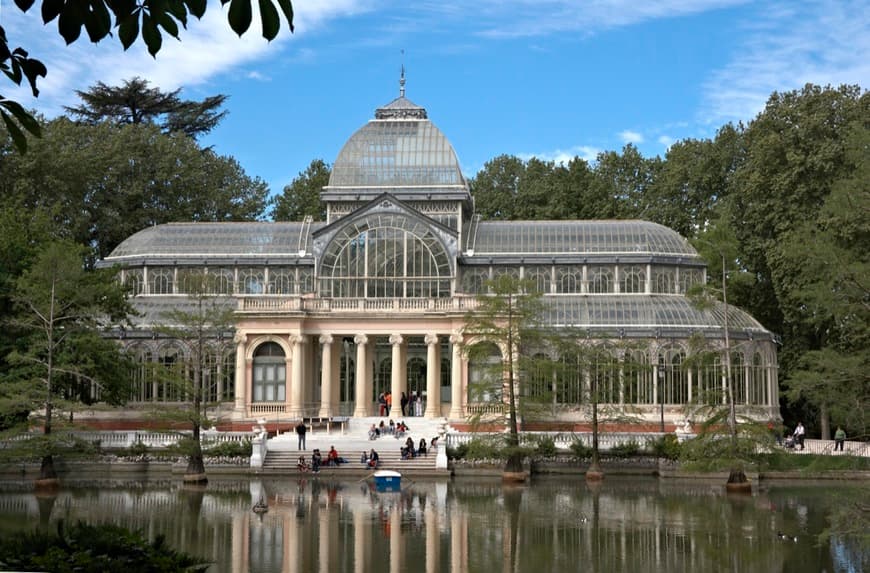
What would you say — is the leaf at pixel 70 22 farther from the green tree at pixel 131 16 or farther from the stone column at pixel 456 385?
the stone column at pixel 456 385

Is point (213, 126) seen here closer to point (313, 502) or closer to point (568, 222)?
point (568, 222)

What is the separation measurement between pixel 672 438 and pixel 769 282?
23.2 meters

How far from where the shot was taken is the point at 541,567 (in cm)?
2627

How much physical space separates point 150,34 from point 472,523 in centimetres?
2765

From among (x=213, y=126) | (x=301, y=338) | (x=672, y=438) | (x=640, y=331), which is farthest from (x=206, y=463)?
(x=213, y=126)

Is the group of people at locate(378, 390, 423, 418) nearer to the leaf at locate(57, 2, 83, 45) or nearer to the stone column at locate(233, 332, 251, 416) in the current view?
the stone column at locate(233, 332, 251, 416)

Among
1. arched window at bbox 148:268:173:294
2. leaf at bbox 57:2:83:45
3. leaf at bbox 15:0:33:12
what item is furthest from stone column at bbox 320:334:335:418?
leaf at bbox 15:0:33:12

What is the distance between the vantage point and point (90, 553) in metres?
12.8

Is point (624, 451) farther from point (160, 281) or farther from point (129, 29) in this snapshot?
point (129, 29)

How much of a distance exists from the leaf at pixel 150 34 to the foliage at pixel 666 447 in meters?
44.1

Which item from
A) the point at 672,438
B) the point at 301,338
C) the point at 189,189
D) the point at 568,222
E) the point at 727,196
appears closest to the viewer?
the point at 672,438

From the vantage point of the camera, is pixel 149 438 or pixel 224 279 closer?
pixel 149 438

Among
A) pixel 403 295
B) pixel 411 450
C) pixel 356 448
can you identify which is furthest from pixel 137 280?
pixel 411 450

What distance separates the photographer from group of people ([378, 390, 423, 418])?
2429 inches
